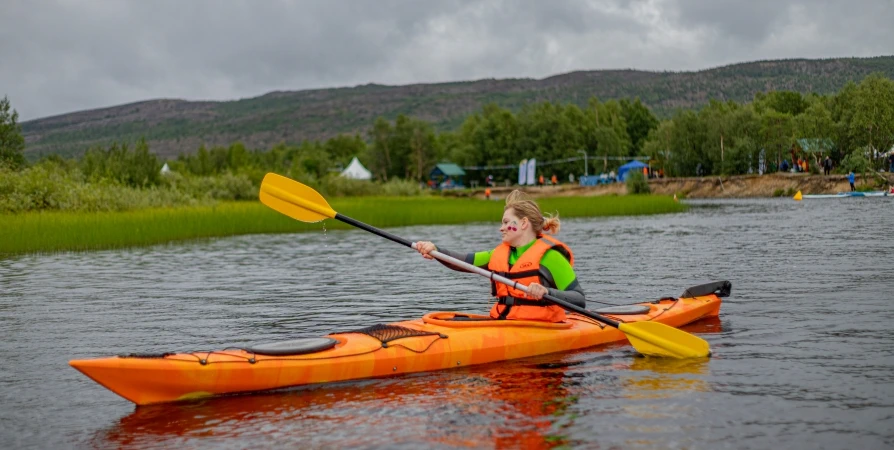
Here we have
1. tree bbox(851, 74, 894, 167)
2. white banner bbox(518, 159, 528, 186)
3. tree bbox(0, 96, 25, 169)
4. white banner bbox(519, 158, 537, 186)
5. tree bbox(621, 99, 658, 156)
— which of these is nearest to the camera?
tree bbox(0, 96, 25, 169)

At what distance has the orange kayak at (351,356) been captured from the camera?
5.78m

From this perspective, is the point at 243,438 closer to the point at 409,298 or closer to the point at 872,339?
the point at 872,339

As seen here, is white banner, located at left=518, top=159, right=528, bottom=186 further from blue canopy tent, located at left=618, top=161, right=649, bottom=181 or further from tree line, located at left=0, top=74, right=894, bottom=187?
blue canopy tent, located at left=618, top=161, right=649, bottom=181

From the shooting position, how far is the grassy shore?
19094 millimetres

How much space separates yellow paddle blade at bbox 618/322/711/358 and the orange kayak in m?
0.50

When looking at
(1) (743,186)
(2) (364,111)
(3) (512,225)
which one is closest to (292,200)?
(3) (512,225)

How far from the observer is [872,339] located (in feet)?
25.5

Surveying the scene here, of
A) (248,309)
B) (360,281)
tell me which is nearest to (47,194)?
(360,281)

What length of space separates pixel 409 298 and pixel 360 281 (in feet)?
7.73

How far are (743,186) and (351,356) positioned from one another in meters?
52.9

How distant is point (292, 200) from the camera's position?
8.41 meters

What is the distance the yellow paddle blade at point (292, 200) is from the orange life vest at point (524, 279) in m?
1.79

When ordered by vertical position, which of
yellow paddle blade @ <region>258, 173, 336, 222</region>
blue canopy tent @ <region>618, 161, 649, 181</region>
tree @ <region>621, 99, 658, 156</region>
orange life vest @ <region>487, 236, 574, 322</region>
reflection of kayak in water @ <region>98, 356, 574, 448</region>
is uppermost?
tree @ <region>621, 99, 658, 156</region>

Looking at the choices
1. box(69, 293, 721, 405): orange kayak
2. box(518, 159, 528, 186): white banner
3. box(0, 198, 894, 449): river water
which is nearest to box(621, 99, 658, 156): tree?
box(518, 159, 528, 186): white banner
